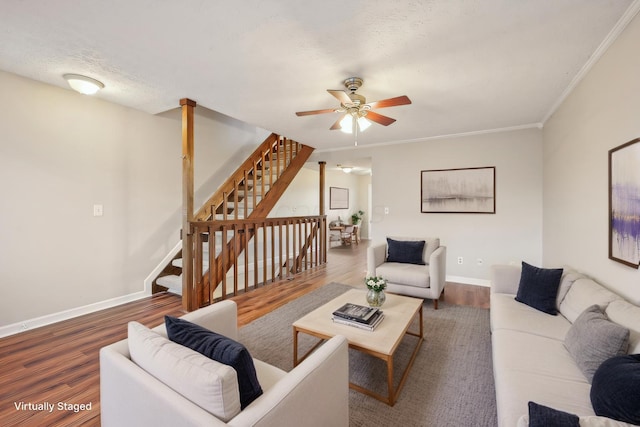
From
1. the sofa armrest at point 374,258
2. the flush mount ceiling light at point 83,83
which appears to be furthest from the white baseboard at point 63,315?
the sofa armrest at point 374,258

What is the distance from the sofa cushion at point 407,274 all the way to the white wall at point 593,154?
1.40m

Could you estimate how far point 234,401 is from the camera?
0.90 m

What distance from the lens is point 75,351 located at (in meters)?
2.36

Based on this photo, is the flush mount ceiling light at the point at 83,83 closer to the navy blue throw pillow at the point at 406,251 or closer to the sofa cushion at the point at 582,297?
the navy blue throw pillow at the point at 406,251

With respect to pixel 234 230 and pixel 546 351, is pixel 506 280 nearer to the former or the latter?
pixel 546 351

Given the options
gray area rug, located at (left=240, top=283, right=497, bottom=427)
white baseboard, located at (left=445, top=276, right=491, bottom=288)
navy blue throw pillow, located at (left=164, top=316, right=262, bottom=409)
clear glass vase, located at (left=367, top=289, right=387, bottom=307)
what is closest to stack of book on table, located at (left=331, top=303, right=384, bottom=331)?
clear glass vase, located at (left=367, top=289, right=387, bottom=307)

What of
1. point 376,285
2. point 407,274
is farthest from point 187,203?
point 407,274

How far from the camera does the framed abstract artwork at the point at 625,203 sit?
5.77 feet

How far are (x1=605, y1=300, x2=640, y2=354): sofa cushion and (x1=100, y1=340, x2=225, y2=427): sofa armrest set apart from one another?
1829mm

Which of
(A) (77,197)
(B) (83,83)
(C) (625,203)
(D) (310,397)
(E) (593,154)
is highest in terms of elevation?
(B) (83,83)

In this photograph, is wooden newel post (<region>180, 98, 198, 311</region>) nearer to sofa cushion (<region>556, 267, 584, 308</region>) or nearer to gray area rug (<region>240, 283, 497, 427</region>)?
gray area rug (<region>240, 283, 497, 427</region>)

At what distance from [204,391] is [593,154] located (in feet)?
10.5

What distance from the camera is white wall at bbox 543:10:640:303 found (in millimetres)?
1835

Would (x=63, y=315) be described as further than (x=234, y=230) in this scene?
No
